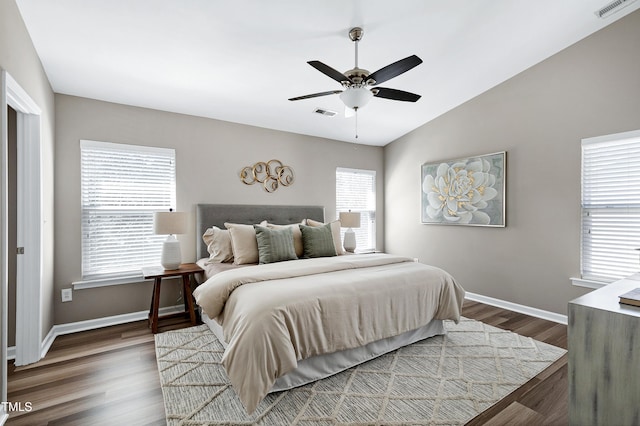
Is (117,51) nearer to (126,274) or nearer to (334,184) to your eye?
(126,274)

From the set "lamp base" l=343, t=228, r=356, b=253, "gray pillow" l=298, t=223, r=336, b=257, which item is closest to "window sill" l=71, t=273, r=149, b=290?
"gray pillow" l=298, t=223, r=336, b=257

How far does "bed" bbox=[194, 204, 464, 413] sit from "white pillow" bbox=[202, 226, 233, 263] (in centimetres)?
20

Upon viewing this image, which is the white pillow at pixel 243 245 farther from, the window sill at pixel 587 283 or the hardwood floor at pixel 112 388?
the window sill at pixel 587 283

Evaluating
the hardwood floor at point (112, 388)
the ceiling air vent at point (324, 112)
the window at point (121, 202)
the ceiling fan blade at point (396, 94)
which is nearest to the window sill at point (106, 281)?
the window at point (121, 202)

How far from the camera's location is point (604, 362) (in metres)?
1.55

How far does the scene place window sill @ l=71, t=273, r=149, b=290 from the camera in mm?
3279

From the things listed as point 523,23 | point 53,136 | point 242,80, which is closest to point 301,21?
point 242,80

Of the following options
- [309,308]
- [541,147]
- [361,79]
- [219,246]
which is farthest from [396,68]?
[219,246]

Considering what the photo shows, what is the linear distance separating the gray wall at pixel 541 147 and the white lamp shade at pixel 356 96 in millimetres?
1955

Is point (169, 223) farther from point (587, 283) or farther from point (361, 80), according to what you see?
point (587, 283)

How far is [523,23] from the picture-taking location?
2.87 m

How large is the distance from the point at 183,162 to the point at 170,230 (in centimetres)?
97

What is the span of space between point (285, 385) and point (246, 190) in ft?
9.10

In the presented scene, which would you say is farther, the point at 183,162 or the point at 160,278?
the point at 183,162
